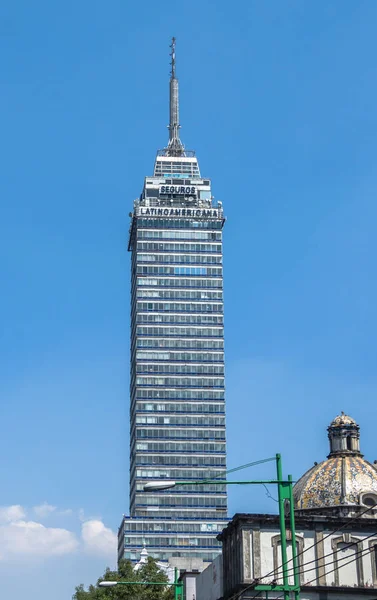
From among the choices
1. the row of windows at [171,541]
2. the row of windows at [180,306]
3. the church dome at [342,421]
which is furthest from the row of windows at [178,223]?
the church dome at [342,421]

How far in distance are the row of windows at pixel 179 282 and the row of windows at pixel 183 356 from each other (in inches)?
470

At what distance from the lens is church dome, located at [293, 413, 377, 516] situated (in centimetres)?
8719

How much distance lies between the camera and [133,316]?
176 meters

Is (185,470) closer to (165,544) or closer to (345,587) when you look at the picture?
(165,544)

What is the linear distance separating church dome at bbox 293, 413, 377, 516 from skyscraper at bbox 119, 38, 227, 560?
215 feet

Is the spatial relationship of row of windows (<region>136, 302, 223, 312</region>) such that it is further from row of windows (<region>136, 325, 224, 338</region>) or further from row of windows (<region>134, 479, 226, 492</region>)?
row of windows (<region>134, 479, 226, 492</region>)

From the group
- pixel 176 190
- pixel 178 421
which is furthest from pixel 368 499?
pixel 176 190

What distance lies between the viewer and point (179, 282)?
17150 cm

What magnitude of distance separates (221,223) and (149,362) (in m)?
28.0

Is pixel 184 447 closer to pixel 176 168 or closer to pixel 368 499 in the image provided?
pixel 176 168

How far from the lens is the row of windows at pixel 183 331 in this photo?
169125mm

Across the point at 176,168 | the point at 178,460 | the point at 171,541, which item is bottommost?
the point at 171,541

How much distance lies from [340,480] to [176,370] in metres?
79.5

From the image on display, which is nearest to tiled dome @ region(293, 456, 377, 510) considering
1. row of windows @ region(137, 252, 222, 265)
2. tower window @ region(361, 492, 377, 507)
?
tower window @ region(361, 492, 377, 507)
